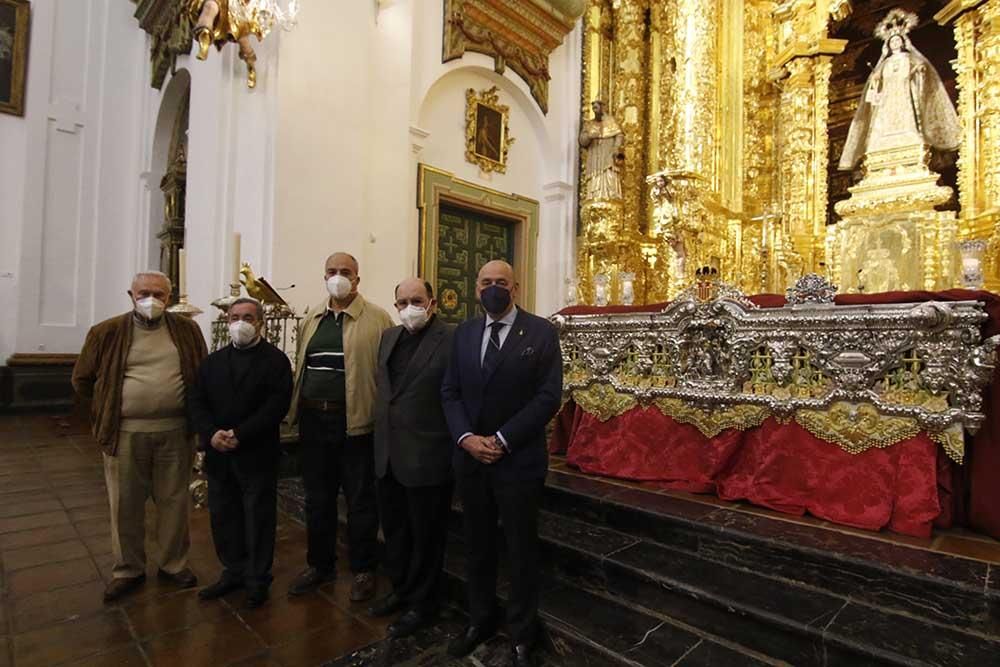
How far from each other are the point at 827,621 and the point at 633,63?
7.47 metres

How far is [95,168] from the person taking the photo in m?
8.28

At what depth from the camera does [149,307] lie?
2.56m

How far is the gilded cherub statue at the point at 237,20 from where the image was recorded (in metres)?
4.59

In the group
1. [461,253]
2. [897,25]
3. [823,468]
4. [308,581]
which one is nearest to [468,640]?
[308,581]

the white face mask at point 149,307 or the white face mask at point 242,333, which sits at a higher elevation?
the white face mask at point 149,307

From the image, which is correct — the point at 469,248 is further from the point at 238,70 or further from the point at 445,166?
the point at 238,70

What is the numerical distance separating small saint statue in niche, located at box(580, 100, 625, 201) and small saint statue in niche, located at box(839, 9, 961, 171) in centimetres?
287

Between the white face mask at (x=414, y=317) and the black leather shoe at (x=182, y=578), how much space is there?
161cm

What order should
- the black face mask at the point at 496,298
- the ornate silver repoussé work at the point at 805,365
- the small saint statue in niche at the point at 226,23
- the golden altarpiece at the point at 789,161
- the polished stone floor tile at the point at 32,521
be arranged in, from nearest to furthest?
1. the black face mask at the point at 496,298
2. the ornate silver repoussé work at the point at 805,365
3. the polished stone floor tile at the point at 32,521
4. the small saint statue in niche at the point at 226,23
5. the golden altarpiece at the point at 789,161

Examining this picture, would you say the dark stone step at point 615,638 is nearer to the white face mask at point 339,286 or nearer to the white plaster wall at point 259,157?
the white face mask at point 339,286

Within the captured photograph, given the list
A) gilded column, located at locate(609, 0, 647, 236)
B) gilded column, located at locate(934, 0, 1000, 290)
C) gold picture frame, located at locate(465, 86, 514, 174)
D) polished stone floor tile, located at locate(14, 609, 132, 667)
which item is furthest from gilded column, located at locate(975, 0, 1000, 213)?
polished stone floor tile, located at locate(14, 609, 132, 667)

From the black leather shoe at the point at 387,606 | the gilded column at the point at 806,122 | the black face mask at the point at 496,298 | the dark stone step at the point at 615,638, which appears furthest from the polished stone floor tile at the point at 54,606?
the gilded column at the point at 806,122

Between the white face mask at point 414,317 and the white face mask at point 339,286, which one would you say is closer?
the white face mask at point 414,317

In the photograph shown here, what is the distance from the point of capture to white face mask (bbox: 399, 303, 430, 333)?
235cm
